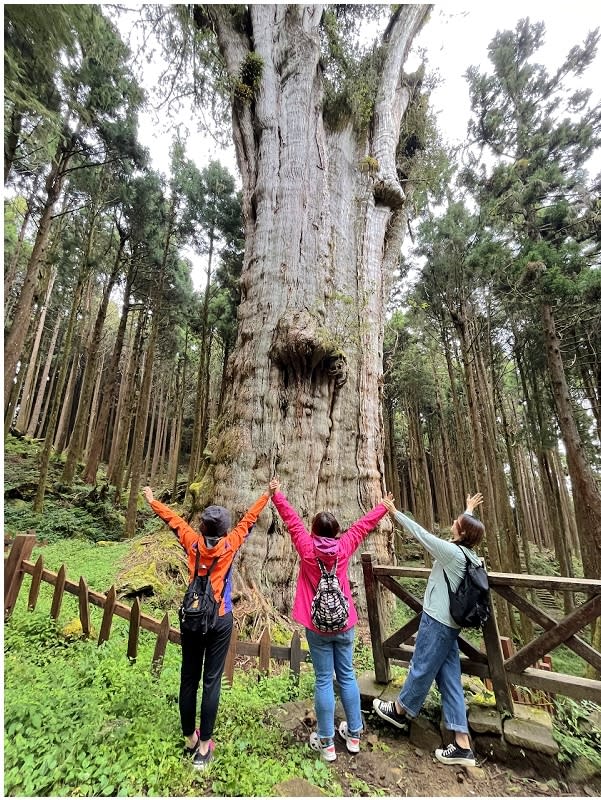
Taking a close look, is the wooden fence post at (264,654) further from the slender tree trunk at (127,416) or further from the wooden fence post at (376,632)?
the slender tree trunk at (127,416)

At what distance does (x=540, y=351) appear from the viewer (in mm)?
11578

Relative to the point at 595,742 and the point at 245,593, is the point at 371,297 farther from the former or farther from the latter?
the point at 595,742

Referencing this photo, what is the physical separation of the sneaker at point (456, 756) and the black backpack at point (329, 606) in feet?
3.47

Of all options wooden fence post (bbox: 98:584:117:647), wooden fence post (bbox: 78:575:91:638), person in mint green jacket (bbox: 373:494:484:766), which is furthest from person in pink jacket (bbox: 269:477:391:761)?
wooden fence post (bbox: 78:575:91:638)

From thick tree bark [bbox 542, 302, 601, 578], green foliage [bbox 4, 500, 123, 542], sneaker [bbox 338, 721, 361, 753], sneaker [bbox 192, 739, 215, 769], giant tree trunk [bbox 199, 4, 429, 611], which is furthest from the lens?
green foliage [bbox 4, 500, 123, 542]

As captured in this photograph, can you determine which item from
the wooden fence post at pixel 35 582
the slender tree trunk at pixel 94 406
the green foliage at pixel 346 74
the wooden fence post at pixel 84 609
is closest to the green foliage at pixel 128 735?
the wooden fence post at pixel 84 609

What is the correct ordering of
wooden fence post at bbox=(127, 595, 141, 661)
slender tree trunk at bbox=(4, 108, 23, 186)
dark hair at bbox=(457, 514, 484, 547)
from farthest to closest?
slender tree trunk at bbox=(4, 108, 23, 186)
wooden fence post at bbox=(127, 595, 141, 661)
dark hair at bbox=(457, 514, 484, 547)

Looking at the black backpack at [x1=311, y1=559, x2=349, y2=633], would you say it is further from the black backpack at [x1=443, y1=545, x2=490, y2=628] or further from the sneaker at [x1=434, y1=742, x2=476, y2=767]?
the sneaker at [x1=434, y1=742, x2=476, y2=767]

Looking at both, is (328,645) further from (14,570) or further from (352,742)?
(14,570)

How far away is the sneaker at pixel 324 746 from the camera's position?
2.26 meters

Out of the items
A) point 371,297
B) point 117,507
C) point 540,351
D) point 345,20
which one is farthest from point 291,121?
point 117,507

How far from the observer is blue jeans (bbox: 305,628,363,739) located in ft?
7.50

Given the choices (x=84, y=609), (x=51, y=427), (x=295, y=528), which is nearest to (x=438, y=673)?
(x=295, y=528)

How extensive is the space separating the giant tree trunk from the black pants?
1.93 m
